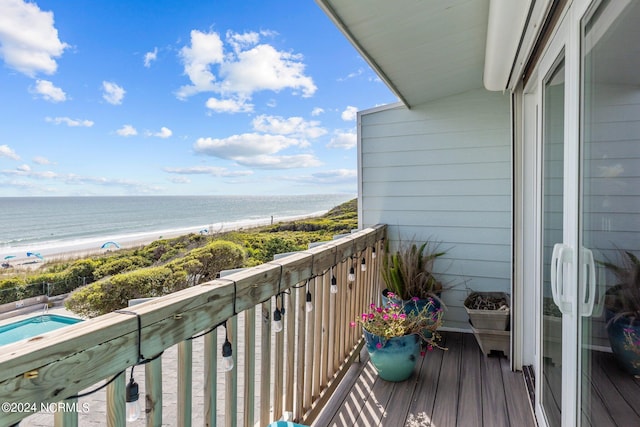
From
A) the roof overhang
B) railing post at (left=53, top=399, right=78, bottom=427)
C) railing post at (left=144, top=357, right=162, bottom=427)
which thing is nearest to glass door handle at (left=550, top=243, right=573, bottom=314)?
the roof overhang

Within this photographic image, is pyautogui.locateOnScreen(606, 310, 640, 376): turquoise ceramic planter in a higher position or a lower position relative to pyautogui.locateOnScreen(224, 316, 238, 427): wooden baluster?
higher

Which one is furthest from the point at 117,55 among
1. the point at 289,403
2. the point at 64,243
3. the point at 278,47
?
the point at 289,403

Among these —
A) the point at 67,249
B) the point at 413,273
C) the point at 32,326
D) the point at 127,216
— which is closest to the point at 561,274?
the point at 413,273

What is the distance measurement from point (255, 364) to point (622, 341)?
155cm

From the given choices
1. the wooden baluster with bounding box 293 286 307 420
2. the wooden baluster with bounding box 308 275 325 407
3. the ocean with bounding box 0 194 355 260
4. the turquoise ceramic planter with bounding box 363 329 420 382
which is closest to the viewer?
the wooden baluster with bounding box 293 286 307 420

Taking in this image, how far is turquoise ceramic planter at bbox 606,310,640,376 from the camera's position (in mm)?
884

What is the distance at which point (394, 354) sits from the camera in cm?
243

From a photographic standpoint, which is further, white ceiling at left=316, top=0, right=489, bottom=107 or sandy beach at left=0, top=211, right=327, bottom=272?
sandy beach at left=0, top=211, right=327, bottom=272

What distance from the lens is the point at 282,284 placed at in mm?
1601

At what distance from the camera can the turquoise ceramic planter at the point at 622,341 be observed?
0.88 metres

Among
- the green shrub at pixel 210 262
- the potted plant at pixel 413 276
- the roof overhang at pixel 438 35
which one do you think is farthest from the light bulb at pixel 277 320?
the green shrub at pixel 210 262

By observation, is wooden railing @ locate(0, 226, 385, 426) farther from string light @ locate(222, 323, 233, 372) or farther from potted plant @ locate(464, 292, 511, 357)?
potted plant @ locate(464, 292, 511, 357)

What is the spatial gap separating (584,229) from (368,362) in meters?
2.01

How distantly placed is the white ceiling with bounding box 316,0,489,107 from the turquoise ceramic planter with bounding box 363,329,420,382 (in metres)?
1.79
